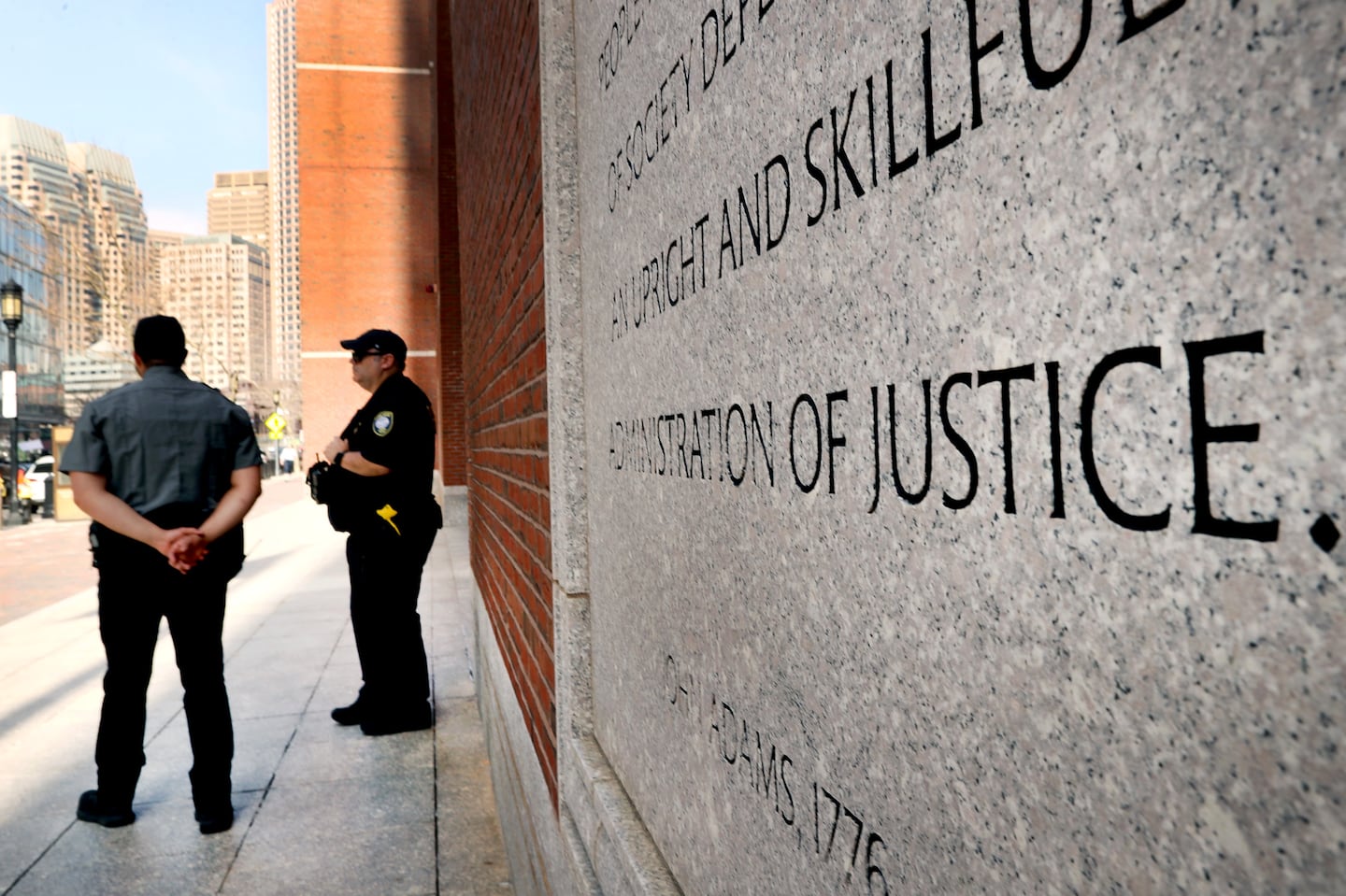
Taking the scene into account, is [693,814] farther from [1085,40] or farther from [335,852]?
[335,852]

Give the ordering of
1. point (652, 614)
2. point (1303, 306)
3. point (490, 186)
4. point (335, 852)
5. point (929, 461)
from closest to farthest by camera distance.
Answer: point (1303, 306) → point (929, 461) → point (652, 614) → point (335, 852) → point (490, 186)

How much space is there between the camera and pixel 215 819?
3.79 meters

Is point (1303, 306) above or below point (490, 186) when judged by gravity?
below

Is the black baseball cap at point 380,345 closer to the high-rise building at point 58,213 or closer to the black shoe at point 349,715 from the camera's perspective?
the black shoe at point 349,715

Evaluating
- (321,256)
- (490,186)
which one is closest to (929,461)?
(490,186)

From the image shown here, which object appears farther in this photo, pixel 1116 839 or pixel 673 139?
pixel 673 139

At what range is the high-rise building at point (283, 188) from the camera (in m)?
91.2

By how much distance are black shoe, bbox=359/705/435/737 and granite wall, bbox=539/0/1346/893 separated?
4.09m

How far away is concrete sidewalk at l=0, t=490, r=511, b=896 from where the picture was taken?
3447 millimetres

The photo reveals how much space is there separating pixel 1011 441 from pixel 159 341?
12.8ft

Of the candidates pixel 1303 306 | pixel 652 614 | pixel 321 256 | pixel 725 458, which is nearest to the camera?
pixel 1303 306

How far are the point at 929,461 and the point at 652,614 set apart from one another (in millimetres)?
917

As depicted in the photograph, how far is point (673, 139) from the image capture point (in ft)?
4.37

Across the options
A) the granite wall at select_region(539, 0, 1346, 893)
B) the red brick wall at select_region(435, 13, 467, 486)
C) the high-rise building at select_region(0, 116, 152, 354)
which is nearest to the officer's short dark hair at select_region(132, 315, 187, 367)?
the granite wall at select_region(539, 0, 1346, 893)
